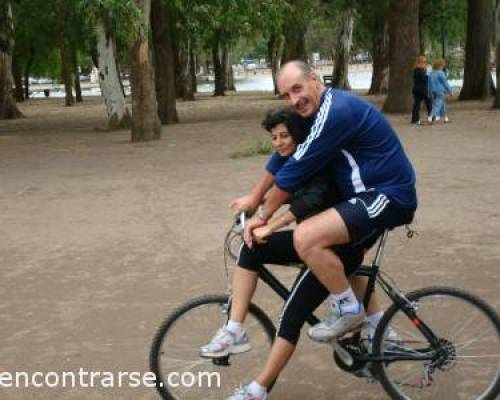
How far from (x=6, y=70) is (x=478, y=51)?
17.7m

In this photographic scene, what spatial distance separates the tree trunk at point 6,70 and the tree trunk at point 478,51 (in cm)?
1651

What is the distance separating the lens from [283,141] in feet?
12.1

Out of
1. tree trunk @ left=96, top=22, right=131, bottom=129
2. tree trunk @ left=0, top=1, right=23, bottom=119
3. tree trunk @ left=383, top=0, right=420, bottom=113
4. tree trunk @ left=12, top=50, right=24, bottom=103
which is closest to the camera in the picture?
tree trunk @ left=96, top=22, right=131, bottom=129

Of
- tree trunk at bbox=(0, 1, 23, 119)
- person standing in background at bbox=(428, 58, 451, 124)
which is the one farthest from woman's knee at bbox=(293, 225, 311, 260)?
tree trunk at bbox=(0, 1, 23, 119)

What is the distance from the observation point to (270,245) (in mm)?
3672

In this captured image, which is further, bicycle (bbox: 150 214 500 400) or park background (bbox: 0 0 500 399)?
park background (bbox: 0 0 500 399)

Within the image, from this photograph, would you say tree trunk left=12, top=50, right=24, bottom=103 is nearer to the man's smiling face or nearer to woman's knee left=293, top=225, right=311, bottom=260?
the man's smiling face

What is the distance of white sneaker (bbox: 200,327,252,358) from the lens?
3697 mm

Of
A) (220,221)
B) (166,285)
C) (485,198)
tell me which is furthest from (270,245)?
(485,198)

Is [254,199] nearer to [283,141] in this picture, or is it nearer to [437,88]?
[283,141]

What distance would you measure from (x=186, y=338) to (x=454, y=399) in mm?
1401

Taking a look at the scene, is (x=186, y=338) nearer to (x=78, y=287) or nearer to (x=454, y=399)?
(x=454, y=399)

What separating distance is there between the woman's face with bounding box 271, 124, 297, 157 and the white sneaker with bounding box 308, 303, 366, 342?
2.48 ft

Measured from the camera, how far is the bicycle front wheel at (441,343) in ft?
12.1
